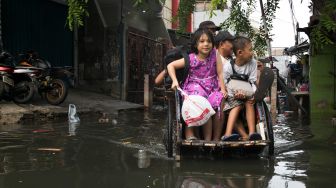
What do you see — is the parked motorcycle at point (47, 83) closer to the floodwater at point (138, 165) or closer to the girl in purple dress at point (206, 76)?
the floodwater at point (138, 165)

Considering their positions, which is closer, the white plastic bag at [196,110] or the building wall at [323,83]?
the white plastic bag at [196,110]

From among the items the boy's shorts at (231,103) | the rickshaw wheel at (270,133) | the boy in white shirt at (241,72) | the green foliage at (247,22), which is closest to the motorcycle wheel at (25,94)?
the green foliage at (247,22)

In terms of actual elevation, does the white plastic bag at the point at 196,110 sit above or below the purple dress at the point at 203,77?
below

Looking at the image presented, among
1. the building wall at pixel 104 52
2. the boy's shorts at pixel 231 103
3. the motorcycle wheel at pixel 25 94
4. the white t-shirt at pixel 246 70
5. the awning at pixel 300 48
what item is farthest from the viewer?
the building wall at pixel 104 52

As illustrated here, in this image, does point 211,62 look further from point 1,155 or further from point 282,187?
point 1,155

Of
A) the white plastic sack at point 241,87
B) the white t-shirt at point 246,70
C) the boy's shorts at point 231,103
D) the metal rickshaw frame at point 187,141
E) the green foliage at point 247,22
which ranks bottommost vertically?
the metal rickshaw frame at point 187,141

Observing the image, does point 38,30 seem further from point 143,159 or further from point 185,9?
point 143,159

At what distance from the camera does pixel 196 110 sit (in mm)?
4660

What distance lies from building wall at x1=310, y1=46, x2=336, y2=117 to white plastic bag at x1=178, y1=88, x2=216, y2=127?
7371 mm

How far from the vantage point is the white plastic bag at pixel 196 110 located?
4.66 metres

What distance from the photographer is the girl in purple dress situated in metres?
4.99

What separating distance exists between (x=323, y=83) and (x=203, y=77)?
7.13m

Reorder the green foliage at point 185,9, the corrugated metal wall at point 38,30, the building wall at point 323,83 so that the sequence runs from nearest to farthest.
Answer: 1. the green foliage at point 185,9
2. the building wall at point 323,83
3. the corrugated metal wall at point 38,30

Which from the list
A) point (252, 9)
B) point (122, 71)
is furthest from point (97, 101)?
point (252, 9)
